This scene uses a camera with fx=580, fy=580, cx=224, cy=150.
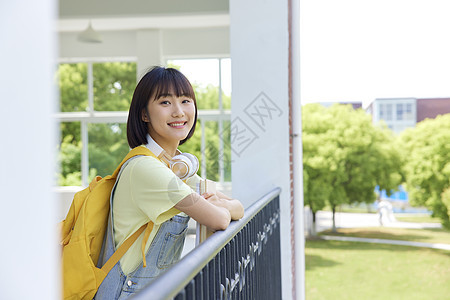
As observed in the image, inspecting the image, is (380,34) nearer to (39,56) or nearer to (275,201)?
(275,201)

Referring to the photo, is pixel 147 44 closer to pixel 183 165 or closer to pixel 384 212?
pixel 183 165

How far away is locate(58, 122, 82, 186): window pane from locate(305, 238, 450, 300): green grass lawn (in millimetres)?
13627

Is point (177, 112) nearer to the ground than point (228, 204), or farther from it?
farther from it

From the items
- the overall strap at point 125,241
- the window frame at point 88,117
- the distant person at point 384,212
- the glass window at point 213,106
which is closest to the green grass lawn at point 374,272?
the distant person at point 384,212

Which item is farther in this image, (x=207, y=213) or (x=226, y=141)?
(x=226, y=141)

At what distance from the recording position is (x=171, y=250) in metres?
1.46

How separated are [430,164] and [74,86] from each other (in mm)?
14207

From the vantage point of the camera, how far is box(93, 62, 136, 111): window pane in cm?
1076

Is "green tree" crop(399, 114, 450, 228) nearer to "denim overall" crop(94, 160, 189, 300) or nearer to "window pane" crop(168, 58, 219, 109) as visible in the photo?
"window pane" crop(168, 58, 219, 109)

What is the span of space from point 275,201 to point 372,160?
19.9m

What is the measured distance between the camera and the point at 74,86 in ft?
38.6

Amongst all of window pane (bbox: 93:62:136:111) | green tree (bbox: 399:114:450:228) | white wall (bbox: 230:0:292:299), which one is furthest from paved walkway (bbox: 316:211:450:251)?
white wall (bbox: 230:0:292:299)

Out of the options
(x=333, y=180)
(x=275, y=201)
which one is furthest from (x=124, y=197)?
(x=333, y=180)

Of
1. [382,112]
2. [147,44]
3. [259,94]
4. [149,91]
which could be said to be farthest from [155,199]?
[382,112]
